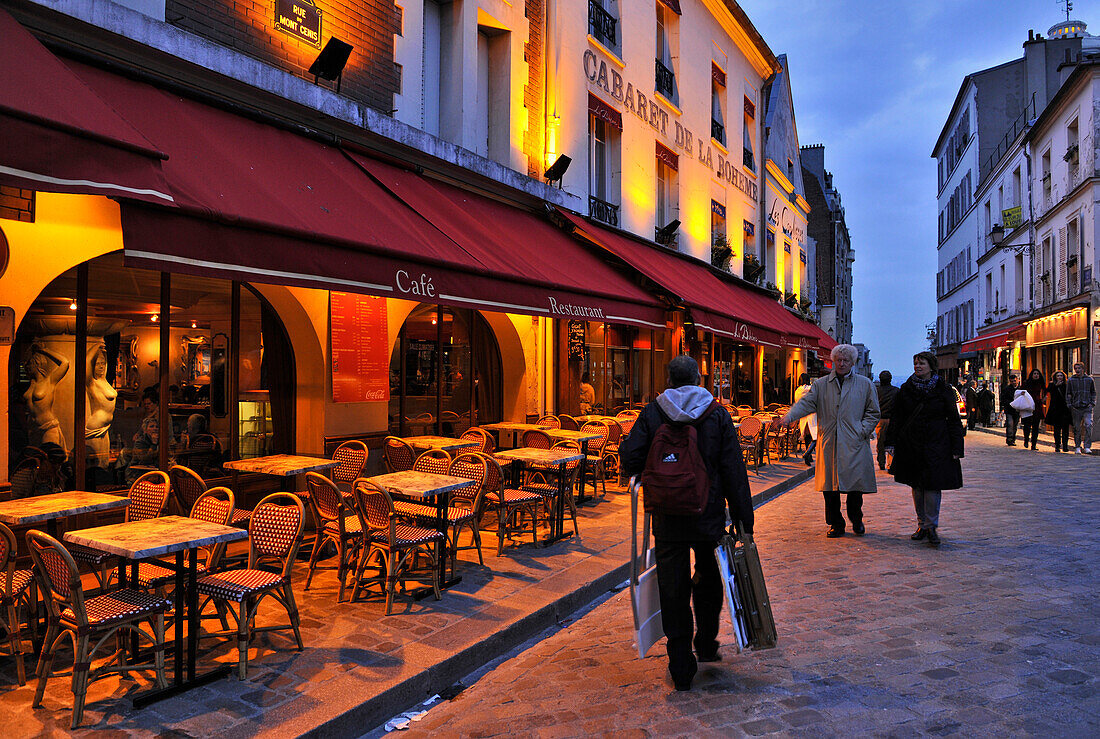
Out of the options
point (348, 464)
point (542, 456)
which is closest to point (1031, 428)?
point (542, 456)

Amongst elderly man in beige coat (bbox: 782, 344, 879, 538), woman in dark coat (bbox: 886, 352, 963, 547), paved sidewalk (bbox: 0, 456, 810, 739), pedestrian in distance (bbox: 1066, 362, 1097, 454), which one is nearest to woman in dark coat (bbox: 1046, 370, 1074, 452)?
pedestrian in distance (bbox: 1066, 362, 1097, 454)

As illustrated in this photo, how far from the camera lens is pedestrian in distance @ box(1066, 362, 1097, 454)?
49.7 ft

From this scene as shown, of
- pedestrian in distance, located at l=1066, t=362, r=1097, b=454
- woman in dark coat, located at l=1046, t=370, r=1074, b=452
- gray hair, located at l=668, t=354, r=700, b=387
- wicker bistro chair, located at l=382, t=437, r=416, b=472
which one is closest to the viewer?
gray hair, located at l=668, t=354, r=700, b=387

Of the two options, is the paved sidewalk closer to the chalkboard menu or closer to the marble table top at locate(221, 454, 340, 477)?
the marble table top at locate(221, 454, 340, 477)

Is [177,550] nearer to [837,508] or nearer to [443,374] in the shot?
[837,508]

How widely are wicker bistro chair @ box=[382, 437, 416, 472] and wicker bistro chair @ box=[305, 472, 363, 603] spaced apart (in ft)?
4.52

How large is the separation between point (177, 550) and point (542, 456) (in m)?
3.80

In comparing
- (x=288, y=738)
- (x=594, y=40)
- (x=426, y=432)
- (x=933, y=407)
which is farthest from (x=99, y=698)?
(x=594, y=40)

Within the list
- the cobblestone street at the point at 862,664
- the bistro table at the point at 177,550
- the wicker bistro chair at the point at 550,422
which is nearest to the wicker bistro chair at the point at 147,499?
the bistro table at the point at 177,550

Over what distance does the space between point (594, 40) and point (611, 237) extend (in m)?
3.32

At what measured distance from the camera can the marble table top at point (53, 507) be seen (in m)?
3.93

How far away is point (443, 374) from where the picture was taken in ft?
30.8

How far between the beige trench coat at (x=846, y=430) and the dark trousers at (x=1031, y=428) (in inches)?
506

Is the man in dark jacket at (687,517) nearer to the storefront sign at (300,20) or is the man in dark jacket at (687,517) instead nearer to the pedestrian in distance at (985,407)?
the storefront sign at (300,20)
